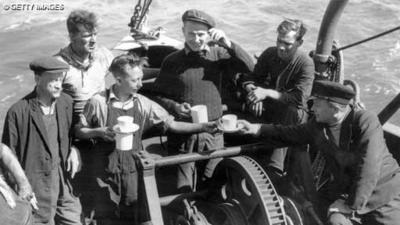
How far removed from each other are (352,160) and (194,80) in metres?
Answer: 1.47

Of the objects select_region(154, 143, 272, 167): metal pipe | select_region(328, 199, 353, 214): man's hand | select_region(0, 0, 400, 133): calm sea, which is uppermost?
select_region(154, 143, 272, 167): metal pipe

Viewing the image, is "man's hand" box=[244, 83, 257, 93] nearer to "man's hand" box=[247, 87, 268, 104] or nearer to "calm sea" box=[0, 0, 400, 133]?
"man's hand" box=[247, 87, 268, 104]

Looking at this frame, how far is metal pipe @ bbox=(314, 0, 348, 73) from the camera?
4957 mm

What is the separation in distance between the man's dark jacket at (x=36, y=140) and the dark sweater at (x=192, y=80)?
98 cm

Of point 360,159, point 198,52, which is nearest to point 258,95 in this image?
point 198,52

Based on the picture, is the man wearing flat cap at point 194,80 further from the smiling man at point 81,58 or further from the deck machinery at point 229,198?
the smiling man at point 81,58

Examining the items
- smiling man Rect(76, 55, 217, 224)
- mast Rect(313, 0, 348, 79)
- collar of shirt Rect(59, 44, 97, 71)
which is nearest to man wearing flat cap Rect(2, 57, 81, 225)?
smiling man Rect(76, 55, 217, 224)

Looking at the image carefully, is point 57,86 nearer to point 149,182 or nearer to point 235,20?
point 149,182

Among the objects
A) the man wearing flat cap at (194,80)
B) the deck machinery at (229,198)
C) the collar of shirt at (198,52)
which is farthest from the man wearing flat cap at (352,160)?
the collar of shirt at (198,52)

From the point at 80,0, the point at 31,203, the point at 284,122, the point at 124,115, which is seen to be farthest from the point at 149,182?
the point at 80,0

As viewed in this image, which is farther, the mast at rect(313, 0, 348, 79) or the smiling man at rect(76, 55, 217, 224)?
the mast at rect(313, 0, 348, 79)

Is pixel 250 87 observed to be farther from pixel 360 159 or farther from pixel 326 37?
pixel 360 159

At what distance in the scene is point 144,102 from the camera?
3.78 meters

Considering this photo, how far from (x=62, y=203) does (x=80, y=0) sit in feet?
52.6
